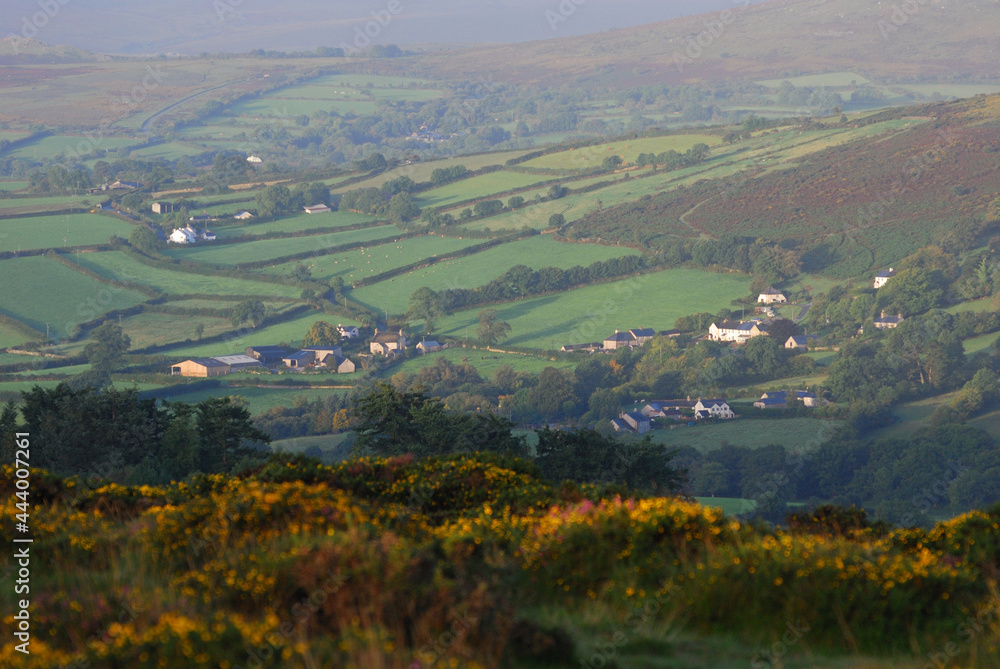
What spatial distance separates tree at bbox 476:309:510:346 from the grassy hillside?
6157cm

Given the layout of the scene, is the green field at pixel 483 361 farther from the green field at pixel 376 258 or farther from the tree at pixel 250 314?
the green field at pixel 376 258

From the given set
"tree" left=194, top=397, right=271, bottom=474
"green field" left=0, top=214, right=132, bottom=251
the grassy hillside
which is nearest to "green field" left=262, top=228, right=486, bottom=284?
"green field" left=0, top=214, right=132, bottom=251

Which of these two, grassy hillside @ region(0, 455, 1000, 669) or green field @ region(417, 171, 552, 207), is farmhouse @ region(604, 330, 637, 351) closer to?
green field @ region(417, 171, 552, 207)

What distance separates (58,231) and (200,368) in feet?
144

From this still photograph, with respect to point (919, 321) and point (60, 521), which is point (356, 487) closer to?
point (60, 521)

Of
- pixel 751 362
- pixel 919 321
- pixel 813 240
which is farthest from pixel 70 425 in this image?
pixel 813 240

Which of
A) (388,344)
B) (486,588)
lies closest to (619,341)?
(388,344)

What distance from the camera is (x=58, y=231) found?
96.3 metres

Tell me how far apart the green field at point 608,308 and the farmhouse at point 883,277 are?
12.6 metres

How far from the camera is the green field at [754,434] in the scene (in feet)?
169

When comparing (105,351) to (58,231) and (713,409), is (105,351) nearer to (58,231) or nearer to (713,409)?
(58,231)

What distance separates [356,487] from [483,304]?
69.6 meters

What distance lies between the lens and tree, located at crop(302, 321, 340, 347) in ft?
234

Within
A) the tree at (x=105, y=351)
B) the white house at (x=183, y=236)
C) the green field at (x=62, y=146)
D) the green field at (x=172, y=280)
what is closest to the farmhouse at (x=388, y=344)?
the green field at (x=172, y=280)
